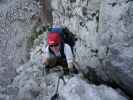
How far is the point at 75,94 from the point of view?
6141 mm

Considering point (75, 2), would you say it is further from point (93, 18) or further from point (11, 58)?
point (11, 58)

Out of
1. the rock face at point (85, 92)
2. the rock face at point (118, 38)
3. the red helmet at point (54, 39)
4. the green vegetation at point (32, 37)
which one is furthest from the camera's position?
the green vegetation at point (32, 37)

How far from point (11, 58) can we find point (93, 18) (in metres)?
4.10

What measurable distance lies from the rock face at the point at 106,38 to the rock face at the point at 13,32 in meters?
2.71

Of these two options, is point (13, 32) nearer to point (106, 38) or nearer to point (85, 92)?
point (85, 92)

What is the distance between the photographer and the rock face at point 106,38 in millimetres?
5316

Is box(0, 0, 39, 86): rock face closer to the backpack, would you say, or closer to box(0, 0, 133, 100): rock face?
box(0, 0, 133, 100): rock face

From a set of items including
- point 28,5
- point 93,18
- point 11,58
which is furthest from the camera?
point 28,5

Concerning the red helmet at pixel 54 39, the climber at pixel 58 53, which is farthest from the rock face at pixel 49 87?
the red helmet at pixel 54 39

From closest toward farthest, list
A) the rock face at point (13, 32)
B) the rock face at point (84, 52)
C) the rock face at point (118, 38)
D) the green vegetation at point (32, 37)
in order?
the rock face at point (118, 38) < the rock face at point (84, 52) < the rock face at point (13, 32) < the green vegetation at point (32, 37)

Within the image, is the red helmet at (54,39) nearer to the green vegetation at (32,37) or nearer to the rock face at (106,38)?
the rock face at (106,38)

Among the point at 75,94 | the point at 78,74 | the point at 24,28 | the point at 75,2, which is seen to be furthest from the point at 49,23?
the point at 75,94

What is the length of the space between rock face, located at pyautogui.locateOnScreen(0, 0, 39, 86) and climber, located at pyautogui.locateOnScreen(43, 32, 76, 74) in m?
1.91

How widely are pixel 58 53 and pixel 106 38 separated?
1764mm
